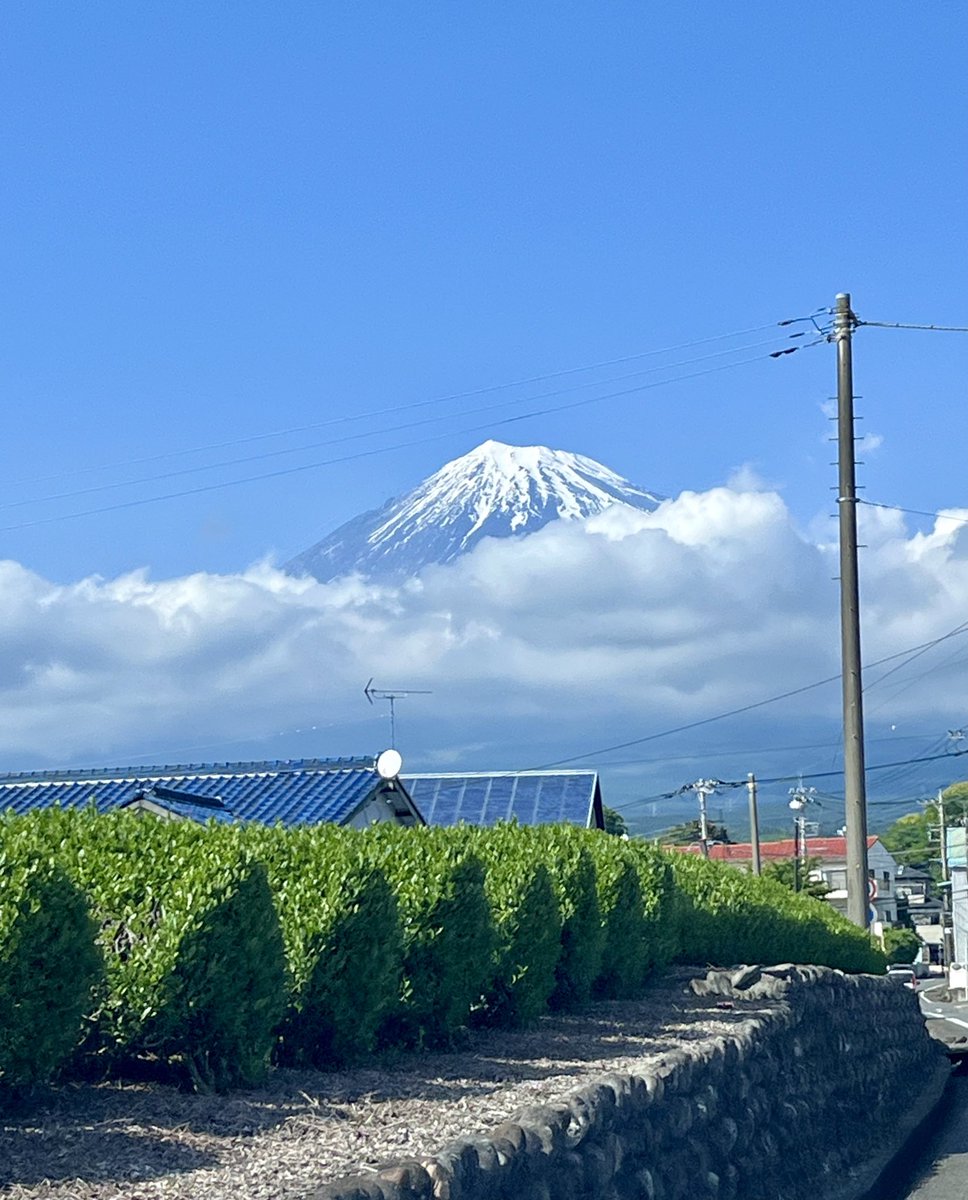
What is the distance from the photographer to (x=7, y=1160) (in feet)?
18.6


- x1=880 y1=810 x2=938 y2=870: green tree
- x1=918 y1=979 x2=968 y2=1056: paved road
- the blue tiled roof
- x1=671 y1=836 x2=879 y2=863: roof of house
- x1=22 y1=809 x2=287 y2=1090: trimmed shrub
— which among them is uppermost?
x1=880 y1=810 x2=938 y2=870: green tree

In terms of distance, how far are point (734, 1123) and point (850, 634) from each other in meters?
15.2

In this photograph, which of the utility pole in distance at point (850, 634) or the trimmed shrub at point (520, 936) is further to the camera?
the utility pole in distance at point (850, 634)

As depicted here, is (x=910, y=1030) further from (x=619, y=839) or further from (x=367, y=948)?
(x=367, y=948)

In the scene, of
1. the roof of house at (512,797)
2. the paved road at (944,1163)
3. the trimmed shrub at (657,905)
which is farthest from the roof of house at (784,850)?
the trimmed shrub at (657,905)

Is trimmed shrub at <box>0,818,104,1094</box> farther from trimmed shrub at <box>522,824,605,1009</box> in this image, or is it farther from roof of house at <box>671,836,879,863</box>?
roof of house at <box>671,836,879,863</box>

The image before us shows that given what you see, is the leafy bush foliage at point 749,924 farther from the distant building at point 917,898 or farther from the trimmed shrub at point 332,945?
the distant building at point 917,898

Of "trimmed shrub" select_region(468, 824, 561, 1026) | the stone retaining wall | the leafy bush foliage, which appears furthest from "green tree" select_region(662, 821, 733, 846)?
"trimmed shrub" select_region(468, 824, 561, 1026)

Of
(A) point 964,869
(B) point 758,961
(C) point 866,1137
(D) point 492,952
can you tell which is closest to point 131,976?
(D) point 492,952

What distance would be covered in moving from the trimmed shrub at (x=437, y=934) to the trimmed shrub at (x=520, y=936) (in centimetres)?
79

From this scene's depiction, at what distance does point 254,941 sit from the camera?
23.9 feet

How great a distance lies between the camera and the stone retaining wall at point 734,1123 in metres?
6.47

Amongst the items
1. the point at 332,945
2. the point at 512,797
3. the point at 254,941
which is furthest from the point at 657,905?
the point at 512,797

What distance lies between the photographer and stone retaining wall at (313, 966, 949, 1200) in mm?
6473
